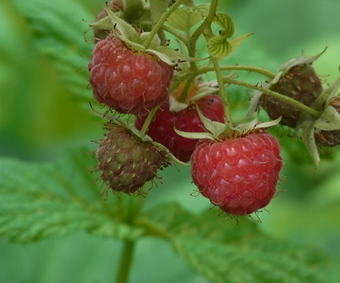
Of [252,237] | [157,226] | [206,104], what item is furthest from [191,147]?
[252,237]

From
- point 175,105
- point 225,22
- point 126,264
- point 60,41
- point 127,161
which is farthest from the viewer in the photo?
point 60,41

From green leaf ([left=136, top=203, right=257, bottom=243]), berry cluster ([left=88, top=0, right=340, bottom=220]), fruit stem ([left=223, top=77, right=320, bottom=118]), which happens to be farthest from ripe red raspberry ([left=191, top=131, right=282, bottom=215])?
green leaf ([left=136, top=203, right=257, bottom=243])

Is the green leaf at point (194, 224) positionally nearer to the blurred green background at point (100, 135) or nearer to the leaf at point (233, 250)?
the leaf at point (233, 250)

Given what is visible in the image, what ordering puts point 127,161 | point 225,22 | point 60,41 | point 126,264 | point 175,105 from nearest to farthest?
point 225,22, point 127,161, point 175,105, point 126,264, point 60,41

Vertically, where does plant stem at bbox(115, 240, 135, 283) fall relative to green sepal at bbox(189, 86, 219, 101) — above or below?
below

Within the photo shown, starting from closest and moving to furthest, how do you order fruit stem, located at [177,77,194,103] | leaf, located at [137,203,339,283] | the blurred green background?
fruit stem, located at [177,77,194,103]
leaf, located at [137,203,339,283]
the blurred green background

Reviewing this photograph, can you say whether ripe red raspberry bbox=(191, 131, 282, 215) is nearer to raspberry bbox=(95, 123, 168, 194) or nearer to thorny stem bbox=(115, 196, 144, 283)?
raspberry bbox=(95, 123, 168, 194)

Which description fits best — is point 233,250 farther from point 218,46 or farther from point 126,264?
point 218,46

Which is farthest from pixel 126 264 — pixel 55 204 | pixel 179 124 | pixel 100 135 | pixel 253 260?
pixel 100 135
